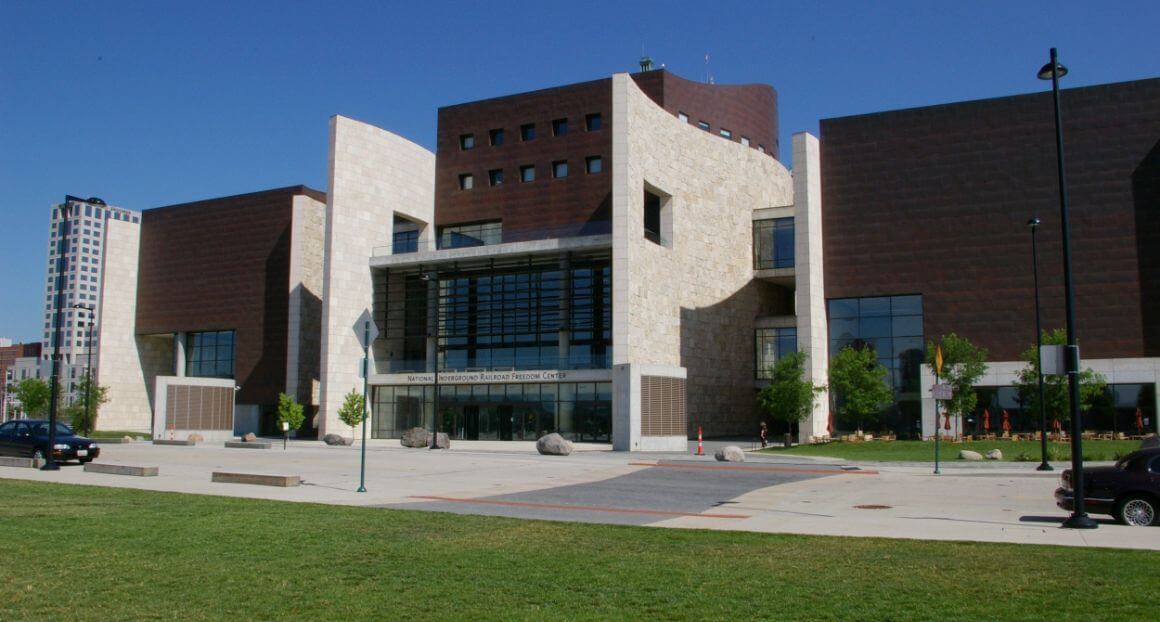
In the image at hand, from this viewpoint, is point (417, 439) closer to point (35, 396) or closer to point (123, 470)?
point (123, 470)

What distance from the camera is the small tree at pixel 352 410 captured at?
59812 mm

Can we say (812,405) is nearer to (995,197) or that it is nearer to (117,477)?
(995,197)

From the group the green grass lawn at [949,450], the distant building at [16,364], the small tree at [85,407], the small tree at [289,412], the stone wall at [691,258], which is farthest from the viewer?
the distant building at [16,364]

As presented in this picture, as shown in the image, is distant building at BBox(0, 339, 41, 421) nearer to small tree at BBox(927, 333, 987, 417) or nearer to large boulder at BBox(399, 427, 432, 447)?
large boulder at BBox(399, 427, 432, 447)

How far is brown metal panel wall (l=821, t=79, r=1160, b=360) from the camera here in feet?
168

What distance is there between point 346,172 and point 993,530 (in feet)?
177

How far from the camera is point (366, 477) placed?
2636 cm

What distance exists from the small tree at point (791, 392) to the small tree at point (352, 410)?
85.0 ft

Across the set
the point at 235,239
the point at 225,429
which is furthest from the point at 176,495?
the point at 235,239

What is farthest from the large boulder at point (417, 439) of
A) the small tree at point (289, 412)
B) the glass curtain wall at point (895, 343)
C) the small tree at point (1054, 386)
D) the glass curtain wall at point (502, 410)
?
the small tree at point (1054, 386)

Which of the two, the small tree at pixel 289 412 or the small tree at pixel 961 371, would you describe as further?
the small tree at pixel 289 412

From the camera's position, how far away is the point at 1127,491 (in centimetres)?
1593

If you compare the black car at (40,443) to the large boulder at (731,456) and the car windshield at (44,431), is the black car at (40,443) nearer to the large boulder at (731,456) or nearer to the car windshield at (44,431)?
the car windshield at (44,431)

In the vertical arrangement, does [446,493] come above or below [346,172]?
below
